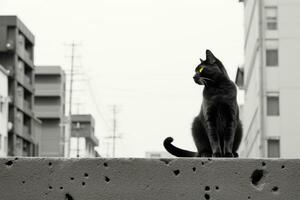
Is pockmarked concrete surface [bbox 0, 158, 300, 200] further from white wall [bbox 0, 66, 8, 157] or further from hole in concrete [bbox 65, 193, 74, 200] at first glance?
white wall [bbox 0, 66, 8, 157]

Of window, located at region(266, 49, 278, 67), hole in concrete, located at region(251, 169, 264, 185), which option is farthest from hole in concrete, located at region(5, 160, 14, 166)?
window, located at region(266, 49, 278, 67)

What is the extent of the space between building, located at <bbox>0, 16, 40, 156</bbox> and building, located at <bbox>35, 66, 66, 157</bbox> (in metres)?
14.6

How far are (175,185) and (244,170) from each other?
640mm

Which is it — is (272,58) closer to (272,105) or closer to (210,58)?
(272,105)

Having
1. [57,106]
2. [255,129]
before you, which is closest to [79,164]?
[255,129]

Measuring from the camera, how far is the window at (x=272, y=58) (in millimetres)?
41688

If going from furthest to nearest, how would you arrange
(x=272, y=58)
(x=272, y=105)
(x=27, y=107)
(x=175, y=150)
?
(x=27, y=107) < (x=272, y=58) < (x=272, y=105) < (x=175, y=150)

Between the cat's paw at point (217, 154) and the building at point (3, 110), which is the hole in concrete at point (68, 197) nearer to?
the cat's paw at point (217, 154)

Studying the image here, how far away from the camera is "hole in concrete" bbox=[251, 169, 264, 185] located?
7730mm

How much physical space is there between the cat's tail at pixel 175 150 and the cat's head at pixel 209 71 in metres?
0.70

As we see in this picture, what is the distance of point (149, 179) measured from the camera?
25.5 ft

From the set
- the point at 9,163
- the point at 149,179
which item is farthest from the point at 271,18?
the point at 9,163

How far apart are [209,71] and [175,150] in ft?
3.02

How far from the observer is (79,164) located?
7.82 metres
